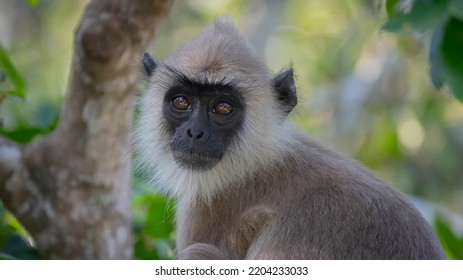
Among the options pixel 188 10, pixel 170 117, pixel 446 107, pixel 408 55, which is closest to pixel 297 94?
pixel 170 117

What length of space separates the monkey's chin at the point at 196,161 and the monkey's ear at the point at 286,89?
516 millimetres

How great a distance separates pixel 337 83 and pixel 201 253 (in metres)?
9.17

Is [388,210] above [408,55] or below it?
below

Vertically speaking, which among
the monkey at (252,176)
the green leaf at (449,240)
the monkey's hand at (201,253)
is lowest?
the green leaf at (449,240)

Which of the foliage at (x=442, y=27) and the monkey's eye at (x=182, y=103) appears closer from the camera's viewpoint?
the foliage at (x=442, y=27)

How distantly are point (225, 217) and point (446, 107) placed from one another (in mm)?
9170

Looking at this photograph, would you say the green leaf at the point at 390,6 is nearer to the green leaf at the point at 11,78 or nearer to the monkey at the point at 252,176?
the monkey at the point at 252,176

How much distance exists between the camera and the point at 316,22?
16672 mm

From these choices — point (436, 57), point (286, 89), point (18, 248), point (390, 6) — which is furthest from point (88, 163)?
point (436, 57)

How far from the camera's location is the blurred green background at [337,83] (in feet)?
18.2

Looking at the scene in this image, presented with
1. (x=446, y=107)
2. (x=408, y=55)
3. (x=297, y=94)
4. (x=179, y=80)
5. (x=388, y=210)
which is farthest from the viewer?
(x=446, y=107)

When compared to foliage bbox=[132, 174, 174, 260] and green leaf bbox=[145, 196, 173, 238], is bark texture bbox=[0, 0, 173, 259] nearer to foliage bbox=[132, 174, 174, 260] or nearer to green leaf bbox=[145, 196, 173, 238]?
foliage bbox=[132, 174, 174, 260]

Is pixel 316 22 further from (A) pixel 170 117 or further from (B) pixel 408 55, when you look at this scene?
(A) pixel 170 117

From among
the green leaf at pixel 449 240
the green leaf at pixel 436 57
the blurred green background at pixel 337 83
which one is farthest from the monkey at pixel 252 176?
the green leaf at pixel 449 240
